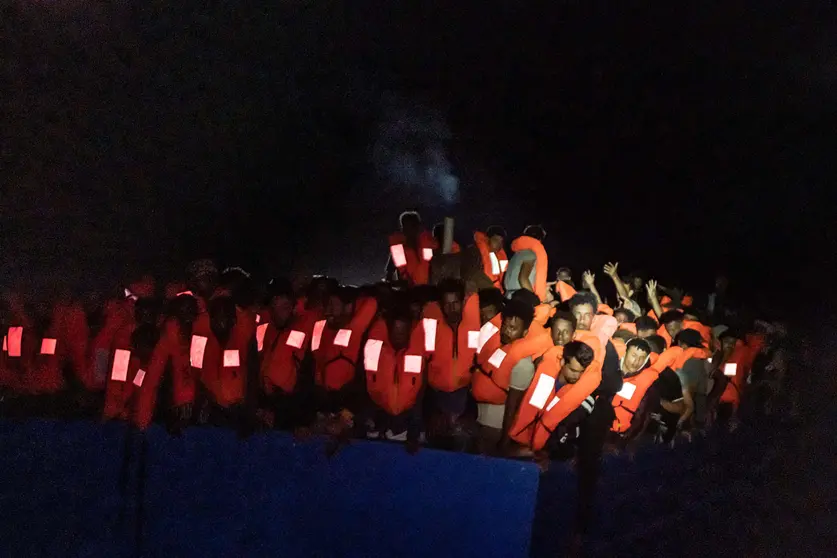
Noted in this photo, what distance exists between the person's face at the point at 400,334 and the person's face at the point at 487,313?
0.53m

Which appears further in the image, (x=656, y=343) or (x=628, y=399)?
(x=656, y=343)

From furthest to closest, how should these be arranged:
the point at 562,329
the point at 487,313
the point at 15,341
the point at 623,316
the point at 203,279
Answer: the point at 623,316 < the point at 203,279 < the point at 15,341 < the point at 487,313 < the point at 562,329

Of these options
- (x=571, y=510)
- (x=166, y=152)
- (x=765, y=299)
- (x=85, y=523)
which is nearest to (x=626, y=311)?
(x=571, y=510)

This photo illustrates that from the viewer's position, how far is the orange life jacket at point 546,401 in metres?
4.14

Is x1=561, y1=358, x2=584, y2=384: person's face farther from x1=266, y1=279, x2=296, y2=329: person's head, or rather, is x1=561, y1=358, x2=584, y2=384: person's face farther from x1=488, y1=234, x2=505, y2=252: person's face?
x1=488, y1=234, x2=505, y2=252: person's face

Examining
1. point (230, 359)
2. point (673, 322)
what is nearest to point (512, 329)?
point (230, 359)

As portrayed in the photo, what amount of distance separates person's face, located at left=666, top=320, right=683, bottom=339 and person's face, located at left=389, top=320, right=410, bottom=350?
2.37 m

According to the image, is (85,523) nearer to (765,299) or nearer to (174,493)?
(174,493)

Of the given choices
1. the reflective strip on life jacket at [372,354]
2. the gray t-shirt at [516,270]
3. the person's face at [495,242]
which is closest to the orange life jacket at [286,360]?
the reflective strip on life jacket at [372,354]

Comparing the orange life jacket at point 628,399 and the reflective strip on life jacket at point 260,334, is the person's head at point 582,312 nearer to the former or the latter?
the orange life jacket at point 628,399

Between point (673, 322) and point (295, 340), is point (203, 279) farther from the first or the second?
point (673, 322)

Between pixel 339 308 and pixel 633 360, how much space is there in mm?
1969

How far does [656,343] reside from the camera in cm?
506

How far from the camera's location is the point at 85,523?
13.9 ft
